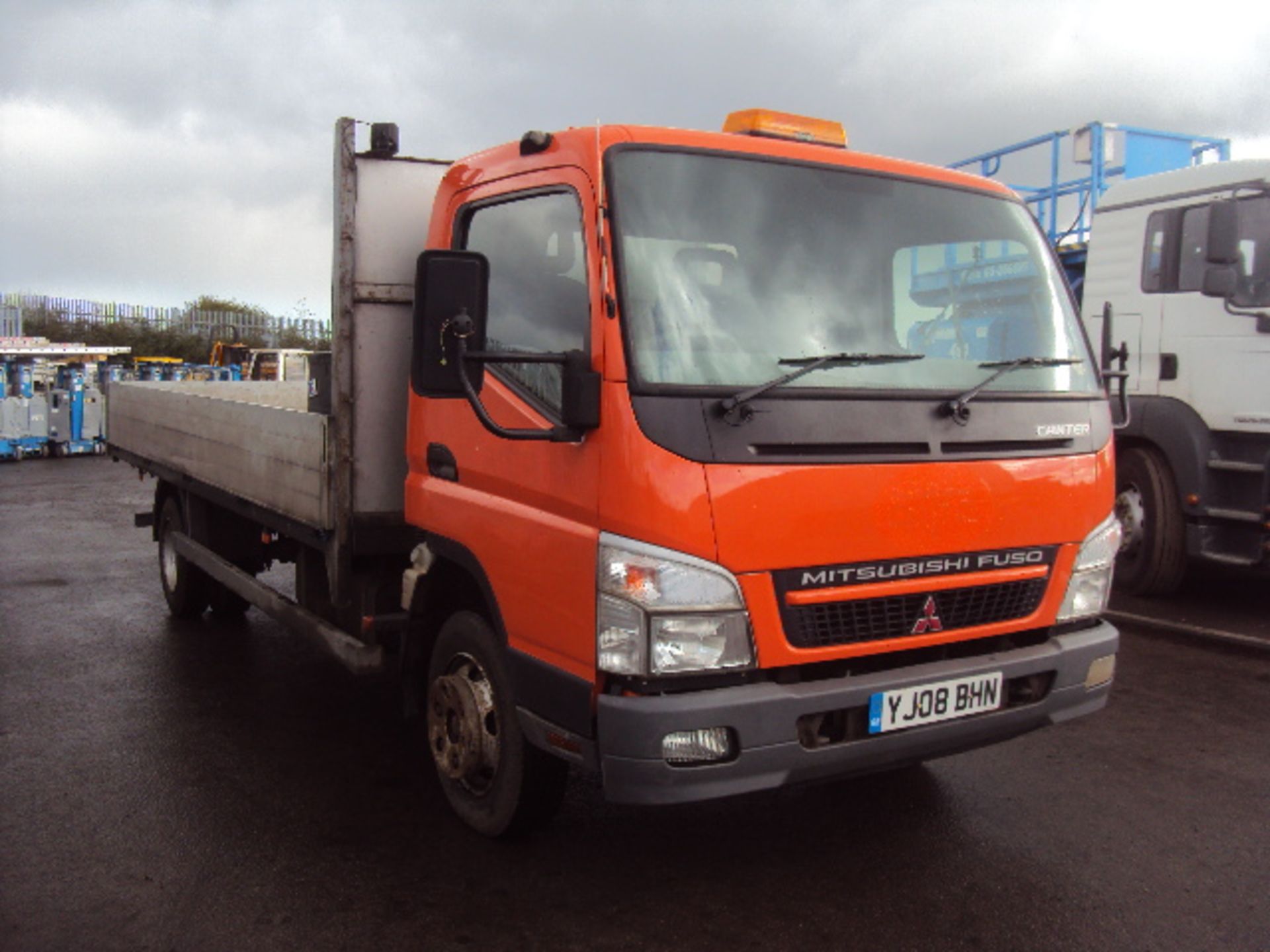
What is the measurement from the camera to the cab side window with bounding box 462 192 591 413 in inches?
130

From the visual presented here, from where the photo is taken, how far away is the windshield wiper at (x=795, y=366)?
9.91ft

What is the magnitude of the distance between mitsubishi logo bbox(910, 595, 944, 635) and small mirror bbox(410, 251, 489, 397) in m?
1.47

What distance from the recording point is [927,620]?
3299 millimetres

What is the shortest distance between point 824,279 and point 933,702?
128 cm

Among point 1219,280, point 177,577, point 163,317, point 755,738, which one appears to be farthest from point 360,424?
point 163,317

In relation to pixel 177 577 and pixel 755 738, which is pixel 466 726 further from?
pixel 177 577

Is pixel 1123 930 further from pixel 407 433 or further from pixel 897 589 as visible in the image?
pixel 407 433

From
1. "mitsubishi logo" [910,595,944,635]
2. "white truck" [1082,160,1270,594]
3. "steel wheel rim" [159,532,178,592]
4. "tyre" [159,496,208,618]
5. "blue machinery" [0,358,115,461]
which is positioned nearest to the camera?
"mitsubishi logo" [910,595,944,635]

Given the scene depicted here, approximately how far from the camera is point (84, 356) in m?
26.0

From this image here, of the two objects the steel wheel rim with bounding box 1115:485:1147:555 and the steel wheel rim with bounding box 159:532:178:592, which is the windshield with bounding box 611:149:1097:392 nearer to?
the steel wheel rim with bounding box 1115:485:1147:555

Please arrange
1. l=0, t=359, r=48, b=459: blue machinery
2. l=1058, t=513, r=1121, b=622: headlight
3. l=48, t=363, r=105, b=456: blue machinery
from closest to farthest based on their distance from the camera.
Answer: l=1058, t=513, r=1121, b=622: headlight < l=0, t=359, r=48, b=459: blue machinery < l=48, t=363, r=105, b=456: blue machinery

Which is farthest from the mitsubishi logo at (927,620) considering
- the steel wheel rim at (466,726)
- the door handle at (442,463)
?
the door handle at (442,463)

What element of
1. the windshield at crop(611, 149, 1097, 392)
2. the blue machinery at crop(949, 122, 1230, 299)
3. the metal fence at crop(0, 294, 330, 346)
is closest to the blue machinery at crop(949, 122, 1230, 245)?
the blue machinery at crop(949, 122, 1230, 299)

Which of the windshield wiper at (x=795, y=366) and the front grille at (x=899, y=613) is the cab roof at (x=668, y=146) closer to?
the windshield wiper at (x=795, y=366)
